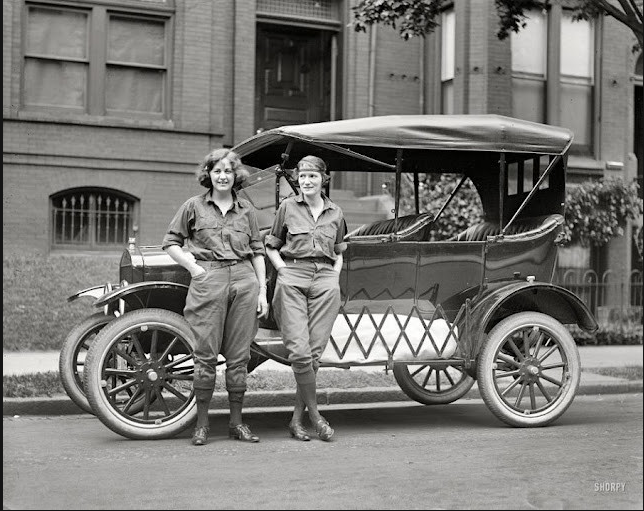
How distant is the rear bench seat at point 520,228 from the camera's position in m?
7.69

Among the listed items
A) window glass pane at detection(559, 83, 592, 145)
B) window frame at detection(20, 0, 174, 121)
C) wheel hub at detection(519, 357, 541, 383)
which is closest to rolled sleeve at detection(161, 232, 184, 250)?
wheel hub at detection(519, 357, 541, 383)

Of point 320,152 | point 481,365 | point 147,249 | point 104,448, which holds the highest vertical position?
point 320,152

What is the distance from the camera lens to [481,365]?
23.6 feet

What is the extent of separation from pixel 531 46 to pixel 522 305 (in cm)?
993

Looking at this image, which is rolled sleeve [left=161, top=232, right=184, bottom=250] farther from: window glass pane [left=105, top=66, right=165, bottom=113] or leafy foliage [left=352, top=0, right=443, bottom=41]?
window glass pane [left=105, top=66, right=165, bottom=113]

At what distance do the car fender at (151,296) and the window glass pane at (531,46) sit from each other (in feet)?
36.2

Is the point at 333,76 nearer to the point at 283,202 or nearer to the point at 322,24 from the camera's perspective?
the point at 322,24

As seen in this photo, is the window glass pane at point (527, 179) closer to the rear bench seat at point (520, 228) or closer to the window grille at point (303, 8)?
the rear bench seat at point (520, 228)

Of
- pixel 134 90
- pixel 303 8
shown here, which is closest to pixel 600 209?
pixel 303 8

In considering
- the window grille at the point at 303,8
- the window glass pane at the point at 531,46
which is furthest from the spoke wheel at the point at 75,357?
the window glass pane at the point at 531,46

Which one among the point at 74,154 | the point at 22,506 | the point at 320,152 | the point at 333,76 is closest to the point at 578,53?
the point at 333,76

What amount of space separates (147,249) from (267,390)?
2108 mm

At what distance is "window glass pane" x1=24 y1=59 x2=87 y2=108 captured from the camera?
1437 cm

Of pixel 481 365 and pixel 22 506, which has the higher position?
pixel 481 365
